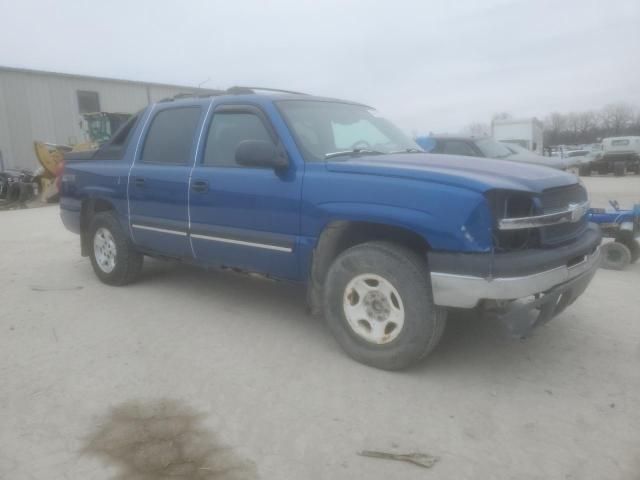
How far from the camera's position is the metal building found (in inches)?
866

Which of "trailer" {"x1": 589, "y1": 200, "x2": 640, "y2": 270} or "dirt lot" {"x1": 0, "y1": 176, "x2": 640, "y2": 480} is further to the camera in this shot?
"trailer" {"x1": 589, "y1": 200, "x2": 640, "y2": 270}

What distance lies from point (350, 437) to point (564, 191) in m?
2.02

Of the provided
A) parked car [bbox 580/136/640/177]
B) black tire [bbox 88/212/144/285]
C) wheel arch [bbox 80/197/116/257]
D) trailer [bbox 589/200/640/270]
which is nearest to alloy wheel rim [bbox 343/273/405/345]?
black tire [bbox 88/212/144/285]

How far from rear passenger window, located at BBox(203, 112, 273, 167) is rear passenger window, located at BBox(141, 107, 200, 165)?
229mm

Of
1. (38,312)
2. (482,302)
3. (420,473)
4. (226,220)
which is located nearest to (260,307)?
(226,220)

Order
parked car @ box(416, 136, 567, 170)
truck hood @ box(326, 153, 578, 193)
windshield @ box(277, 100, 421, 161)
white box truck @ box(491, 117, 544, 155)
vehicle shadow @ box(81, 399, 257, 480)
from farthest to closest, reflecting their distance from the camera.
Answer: white box truck @ box(491, 117, 544, 155), parked car @ box(416, 136, 567, 170), windshield @ box(277, 100, 421, 161), truck hood @ box(326, 153, 578, 193), vehicle shadow @ box(81, 399, 257, 480)

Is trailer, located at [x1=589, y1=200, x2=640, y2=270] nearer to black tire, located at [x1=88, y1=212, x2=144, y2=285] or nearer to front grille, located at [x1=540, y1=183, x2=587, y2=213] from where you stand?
front grille, located at [x1=540, y1=183, x2=587, y2=213]

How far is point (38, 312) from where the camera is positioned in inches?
183

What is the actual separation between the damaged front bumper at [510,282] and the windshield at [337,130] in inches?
50.0

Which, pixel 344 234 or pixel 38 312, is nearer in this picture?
pixel 344 234

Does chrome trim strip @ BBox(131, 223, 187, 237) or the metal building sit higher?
the metal building

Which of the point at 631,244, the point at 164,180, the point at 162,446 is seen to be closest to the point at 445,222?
the point at 162,446

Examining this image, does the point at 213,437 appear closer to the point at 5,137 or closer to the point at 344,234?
the point at 344,234

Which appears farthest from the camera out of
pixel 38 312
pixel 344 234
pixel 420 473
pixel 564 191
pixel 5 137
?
pixel 5 137
